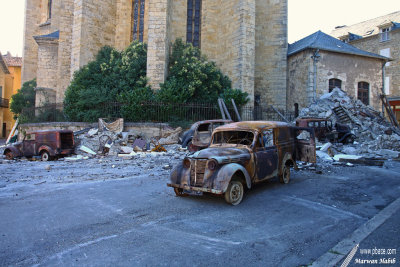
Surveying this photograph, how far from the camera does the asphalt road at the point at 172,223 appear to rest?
300cm

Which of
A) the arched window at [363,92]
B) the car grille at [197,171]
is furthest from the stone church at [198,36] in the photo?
the car grille at [197,171]

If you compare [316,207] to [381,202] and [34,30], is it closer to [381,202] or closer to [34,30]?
[381,202]

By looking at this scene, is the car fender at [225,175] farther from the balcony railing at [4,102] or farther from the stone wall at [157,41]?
the balcony railing at [4,102]

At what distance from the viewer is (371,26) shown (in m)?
33.0

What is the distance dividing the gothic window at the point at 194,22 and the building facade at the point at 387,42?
2154cm

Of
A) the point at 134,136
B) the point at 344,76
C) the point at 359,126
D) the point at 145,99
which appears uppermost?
the point at 344,76

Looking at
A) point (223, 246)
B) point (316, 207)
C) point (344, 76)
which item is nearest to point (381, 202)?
point (316, 207)

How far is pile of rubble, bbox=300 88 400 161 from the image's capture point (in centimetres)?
1219

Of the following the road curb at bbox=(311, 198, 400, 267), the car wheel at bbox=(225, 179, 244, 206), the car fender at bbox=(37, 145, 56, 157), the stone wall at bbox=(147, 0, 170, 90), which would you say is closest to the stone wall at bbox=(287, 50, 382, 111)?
the stone wall at bbox=(147, 0, 170, 90)

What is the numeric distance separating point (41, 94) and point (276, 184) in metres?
23.1

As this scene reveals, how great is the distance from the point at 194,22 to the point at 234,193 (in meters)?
19.2

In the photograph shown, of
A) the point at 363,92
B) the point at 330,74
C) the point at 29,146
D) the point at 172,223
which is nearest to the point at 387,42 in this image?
the point at 363,92

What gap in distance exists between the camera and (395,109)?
31.2m

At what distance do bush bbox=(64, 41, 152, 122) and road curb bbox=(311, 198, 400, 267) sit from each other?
42.1 feet
